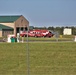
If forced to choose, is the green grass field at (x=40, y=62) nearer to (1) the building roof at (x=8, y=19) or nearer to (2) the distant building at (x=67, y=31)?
(2) the distant building at (x=67, y=31)

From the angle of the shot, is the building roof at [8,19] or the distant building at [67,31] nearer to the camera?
the distant building at [67,31]

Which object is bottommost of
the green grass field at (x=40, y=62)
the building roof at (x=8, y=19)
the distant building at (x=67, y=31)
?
the green grass field at (x=40, y=62)

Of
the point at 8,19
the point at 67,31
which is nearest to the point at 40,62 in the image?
the point at 67,31

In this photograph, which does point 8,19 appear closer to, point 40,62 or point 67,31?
point 67,31

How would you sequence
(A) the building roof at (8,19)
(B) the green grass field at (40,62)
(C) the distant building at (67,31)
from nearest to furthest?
1. (B) the green grass field at (40,62)
2. (C) the distant building at (67,31)
3. (A) the building roof at (8,19)

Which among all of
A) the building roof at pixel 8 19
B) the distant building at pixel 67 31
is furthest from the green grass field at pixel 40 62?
the building roof at pixel 8 19

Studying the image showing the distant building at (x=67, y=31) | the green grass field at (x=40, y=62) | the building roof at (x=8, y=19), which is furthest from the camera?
the building roof at (x=8, y=19)

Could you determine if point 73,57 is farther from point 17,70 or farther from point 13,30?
point 13,30

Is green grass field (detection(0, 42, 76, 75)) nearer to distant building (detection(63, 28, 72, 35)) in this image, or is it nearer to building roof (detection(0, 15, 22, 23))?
distant building (detection(63, 28, 72, 35))

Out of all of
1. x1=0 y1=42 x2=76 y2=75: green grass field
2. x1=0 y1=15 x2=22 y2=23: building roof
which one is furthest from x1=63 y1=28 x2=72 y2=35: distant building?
x1=0 y1=42 x2=76 y2=75: green grass field

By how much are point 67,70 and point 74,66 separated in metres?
1.30

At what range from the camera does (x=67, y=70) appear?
617 inches

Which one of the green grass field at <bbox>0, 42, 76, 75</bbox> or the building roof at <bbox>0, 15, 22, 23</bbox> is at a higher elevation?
the building roof at <bbox>0, 15, 22, 23</bbox>

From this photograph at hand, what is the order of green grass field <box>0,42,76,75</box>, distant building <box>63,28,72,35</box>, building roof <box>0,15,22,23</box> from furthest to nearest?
building roof <box>0,15,22,23</box> → distant building <box>63,28,72,35</box> → green grass field <box>0,42,76,75</box>
